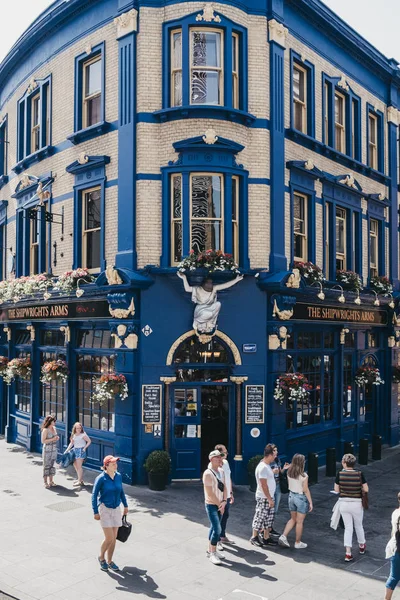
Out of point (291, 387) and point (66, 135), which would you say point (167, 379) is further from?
point (66, 135)

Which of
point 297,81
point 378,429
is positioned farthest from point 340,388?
point 297,81

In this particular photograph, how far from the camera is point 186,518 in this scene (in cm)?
1183

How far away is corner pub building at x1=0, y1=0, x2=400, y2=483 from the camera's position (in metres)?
14.4

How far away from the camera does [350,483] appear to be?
991 centimetres

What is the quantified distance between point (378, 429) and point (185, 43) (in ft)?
45.6

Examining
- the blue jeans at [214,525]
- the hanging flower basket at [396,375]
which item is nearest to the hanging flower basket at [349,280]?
the hanging flower basket at [396,375]

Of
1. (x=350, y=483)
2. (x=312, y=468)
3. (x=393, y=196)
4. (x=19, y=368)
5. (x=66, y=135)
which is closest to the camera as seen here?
(x=350, y=483)

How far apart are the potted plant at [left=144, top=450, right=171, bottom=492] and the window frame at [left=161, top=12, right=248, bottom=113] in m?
8.23

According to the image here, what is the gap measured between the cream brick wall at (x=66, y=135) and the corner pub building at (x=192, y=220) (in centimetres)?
6

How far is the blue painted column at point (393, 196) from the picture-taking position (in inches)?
845

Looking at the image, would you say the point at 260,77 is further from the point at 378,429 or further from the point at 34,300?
the point at 378,429

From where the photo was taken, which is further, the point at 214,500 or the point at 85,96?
the point at 85,96

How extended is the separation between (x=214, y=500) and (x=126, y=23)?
11.6 meters

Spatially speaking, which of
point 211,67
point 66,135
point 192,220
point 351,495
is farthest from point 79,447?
point 211,67
